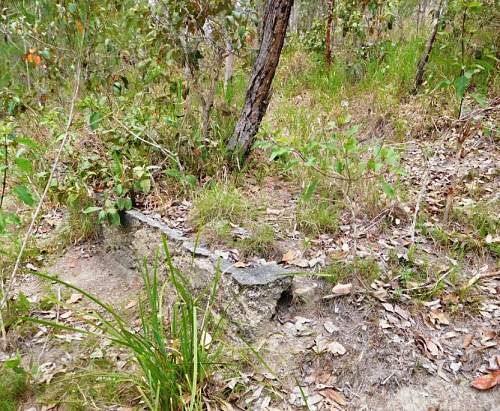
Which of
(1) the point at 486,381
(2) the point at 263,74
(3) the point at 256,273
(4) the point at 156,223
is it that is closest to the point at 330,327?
(3) the point at 256,273

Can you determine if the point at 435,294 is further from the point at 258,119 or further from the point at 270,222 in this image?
the point at 258,119

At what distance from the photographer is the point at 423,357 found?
2158 mm

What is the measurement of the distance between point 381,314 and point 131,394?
56.7 inches

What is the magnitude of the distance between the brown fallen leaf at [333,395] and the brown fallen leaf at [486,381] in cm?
64

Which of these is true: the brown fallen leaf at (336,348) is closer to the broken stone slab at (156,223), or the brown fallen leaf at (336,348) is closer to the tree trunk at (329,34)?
the broken stone slab at (156,223)

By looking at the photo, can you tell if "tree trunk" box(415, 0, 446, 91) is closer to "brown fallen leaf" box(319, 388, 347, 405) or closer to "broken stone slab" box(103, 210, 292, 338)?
"broken stone slab" box(103, 210, 292, 338)

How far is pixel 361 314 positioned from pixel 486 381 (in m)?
0.68

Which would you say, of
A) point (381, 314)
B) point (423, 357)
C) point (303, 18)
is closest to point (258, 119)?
point (381, 314)

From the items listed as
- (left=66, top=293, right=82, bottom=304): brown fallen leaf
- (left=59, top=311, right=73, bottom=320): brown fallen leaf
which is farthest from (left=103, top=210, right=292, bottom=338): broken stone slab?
(left=59, top=311, right=73, bottom=320): brown fallen leaf

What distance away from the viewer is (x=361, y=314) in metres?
2.38

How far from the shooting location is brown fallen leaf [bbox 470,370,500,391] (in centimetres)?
198

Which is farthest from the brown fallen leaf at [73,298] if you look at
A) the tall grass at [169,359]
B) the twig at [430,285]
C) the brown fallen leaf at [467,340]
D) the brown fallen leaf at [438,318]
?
the brown fallen leaf at [467,340]

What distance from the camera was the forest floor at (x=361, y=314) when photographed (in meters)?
2.07

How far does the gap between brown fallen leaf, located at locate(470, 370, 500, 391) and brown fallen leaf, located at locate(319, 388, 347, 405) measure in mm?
640
